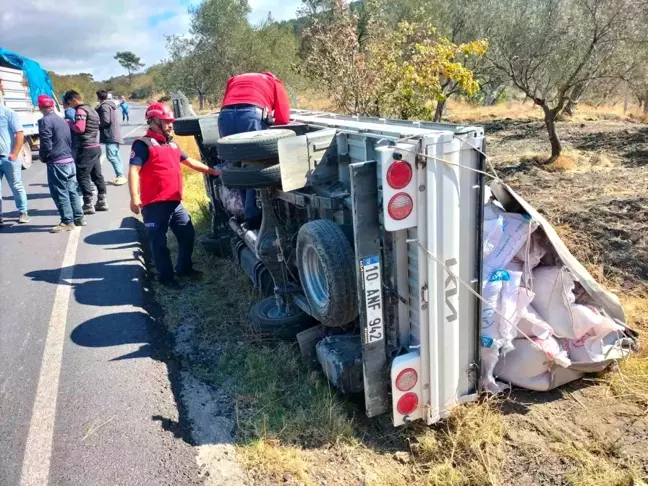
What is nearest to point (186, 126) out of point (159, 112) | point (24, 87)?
point (159, 112)

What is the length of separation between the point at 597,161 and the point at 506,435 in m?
9.81

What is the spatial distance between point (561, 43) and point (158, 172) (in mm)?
10087

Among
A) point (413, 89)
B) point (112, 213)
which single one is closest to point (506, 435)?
point (112, 213)

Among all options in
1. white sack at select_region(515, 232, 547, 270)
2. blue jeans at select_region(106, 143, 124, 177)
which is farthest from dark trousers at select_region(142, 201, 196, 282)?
blue jeans at select_region(106, 143, 124, 177)

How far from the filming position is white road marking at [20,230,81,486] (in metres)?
2.76

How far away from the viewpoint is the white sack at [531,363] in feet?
11.1

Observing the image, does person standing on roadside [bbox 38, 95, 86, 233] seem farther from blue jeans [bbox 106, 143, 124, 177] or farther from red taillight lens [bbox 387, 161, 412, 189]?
red taillight lens [bbox 387, 161, 412, 189]

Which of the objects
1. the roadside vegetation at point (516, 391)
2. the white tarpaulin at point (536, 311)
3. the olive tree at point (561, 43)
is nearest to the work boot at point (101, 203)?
the roadside vegetation at point (516, 391)

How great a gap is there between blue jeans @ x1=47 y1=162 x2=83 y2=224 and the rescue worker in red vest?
101 inches

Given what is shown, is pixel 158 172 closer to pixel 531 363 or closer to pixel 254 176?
pixel 254 176

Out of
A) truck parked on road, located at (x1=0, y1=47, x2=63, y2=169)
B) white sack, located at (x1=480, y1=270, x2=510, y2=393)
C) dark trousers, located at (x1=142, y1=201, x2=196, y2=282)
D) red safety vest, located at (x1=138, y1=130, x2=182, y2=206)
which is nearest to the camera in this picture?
white sack, located at (x1=480, y1=270, x2=510, y2=393)

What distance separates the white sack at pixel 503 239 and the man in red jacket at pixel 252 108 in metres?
2.14

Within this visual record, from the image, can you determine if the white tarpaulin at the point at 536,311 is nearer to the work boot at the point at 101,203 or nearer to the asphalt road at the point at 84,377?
the asphalt road at the point at 84,377

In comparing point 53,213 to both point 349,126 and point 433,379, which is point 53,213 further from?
point 433,379
